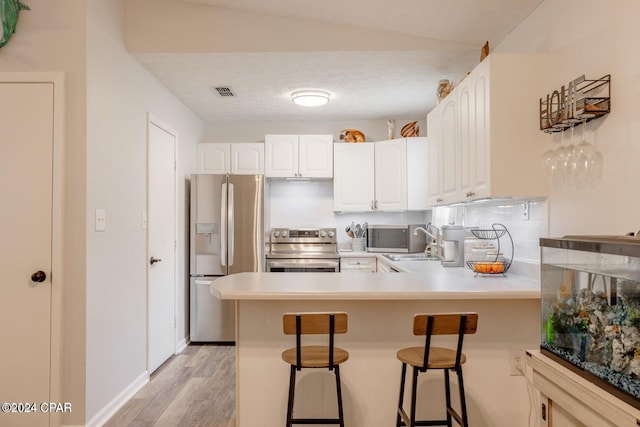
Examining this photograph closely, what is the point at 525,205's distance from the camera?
2.58 meters

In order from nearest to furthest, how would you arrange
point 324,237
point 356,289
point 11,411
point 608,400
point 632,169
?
1. point 608,400
2. point 632,169
3. point 356,289
4. point 11,411
5. point 324,237

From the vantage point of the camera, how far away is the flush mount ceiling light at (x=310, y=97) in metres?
3.89

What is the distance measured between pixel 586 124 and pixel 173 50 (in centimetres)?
274

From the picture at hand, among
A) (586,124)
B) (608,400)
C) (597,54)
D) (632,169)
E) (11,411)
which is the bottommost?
(11,411)

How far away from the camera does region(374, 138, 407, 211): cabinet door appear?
461cm

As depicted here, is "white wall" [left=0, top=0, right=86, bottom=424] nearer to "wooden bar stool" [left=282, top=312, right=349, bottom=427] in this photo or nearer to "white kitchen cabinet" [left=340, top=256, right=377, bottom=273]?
"wooden bar stool" [left=282, top=312, right=349, bottom=427]

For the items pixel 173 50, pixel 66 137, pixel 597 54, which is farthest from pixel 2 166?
pixel 597 54

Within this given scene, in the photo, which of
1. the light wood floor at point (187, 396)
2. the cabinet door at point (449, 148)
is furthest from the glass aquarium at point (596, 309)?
the light wood floor at point (187, 396)

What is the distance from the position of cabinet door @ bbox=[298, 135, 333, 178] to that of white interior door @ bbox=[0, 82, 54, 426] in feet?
8.90

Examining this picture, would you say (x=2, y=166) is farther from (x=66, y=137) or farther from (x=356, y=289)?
(x=356, y=289)

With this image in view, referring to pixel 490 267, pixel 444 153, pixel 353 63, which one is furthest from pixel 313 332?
pixel 353 63

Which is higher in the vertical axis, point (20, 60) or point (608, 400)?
point (20, 60)

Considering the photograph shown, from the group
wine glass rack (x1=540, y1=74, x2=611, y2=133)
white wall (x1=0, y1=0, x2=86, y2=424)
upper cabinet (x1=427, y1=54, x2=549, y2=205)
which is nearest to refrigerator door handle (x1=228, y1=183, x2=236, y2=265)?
white wall (x1=0, y1=0, x2=86, y2=424)

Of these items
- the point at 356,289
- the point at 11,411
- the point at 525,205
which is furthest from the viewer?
the point at 525,205
